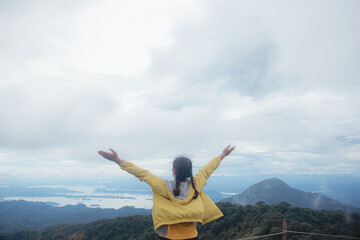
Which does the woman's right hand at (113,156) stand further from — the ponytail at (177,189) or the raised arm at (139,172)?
the ponytail at (177,189)

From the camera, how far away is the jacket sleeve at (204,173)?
2.32 m

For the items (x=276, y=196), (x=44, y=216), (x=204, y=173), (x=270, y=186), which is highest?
(x=204, y=173)

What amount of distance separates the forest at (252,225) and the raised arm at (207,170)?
1997 mm

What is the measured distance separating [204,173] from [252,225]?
24.1 meters

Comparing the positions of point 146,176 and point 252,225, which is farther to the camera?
point 252,225

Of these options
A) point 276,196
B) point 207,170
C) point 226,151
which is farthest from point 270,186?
point 207,170

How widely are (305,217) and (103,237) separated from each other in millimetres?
38044

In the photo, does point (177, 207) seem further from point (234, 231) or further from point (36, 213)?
point (36, 213)

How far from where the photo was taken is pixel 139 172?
197cm

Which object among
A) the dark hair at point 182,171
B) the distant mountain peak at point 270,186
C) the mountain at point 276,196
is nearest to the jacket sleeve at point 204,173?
the dark hair at point 182,171

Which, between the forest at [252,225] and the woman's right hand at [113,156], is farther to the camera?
the forest at [252,225]

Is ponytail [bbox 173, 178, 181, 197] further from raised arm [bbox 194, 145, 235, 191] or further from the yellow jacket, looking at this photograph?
raised arm [bbox 194, 145, 235, 191]

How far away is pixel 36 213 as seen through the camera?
11731 cm

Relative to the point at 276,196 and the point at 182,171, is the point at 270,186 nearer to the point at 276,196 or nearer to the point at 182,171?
the point at 276,196
